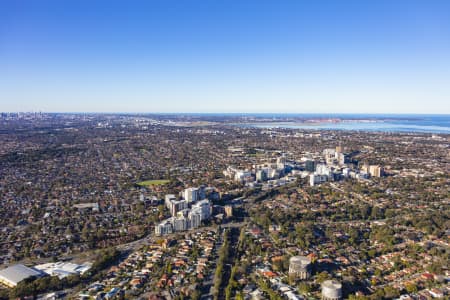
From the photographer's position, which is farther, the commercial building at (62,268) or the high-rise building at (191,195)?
the high-rise building at (191,195)

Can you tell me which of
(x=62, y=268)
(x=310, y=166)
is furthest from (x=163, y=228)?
(x=310, y=166)

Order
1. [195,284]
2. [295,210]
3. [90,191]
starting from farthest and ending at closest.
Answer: [90,191] < [295,210] < [195,284]

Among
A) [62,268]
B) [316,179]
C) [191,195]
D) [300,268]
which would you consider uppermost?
[191,195]

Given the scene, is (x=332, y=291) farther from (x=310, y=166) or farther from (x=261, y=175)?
(x=310, y=166)

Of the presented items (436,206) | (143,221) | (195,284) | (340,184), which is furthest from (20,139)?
(436,206)

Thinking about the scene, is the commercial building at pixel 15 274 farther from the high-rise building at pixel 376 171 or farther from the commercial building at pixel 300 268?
the high-rise building at pixel 376 171

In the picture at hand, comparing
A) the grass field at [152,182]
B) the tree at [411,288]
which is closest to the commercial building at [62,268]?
the tree at [411,288]

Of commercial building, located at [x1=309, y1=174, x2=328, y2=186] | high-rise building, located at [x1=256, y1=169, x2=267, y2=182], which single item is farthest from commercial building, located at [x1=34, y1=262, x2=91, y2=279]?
commercial building, located at [x1=309, y1=174, x2=328, y2=186]

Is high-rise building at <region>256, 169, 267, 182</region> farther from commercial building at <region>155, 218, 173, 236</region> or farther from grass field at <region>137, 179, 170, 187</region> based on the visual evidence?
commercial building at <region>155, 218, 173, 236</region>

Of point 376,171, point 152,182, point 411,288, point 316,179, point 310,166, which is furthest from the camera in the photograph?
point 310,166

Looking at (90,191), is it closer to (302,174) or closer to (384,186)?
(302,174)

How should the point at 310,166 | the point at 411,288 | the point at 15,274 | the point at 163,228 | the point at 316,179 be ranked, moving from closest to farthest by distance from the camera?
the point at 411,288, the point at 15,274, the point at 163,228, the point at 316,179, the point at 310,166
